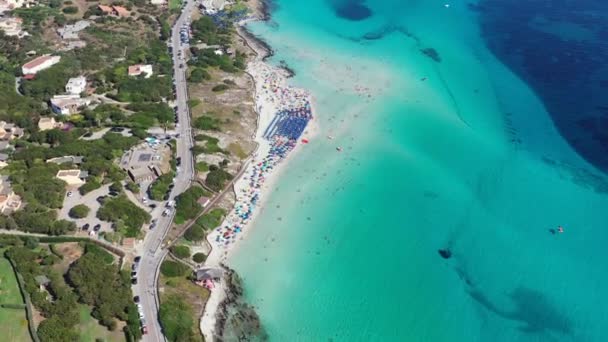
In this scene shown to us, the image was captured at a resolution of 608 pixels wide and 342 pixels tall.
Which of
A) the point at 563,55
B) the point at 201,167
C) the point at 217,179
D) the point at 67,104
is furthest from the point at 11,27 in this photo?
the point at 563,55

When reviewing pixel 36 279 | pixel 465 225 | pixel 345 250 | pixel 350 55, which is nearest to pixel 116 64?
pixel 350 55

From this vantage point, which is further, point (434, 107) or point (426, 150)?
point (434, 107)

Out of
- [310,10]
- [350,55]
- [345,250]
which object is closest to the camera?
[345,250]

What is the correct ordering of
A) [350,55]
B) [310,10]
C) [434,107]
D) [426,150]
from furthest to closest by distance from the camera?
1. [310,10]
2. [350,55]
3. [434,107]
4. [426,150]

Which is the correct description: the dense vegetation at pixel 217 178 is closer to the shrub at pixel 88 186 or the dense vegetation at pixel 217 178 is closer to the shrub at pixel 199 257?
the shrub at pixel 199 257

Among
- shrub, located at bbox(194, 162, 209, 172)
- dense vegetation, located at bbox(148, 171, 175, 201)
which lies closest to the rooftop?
dense vegetation, located at bbox(148, 171, 175, 201)

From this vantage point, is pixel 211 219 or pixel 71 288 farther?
pixel 211 219

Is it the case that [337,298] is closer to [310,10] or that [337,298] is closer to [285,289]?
[285,289]

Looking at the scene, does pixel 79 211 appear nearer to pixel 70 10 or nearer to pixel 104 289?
pixel 104 289
